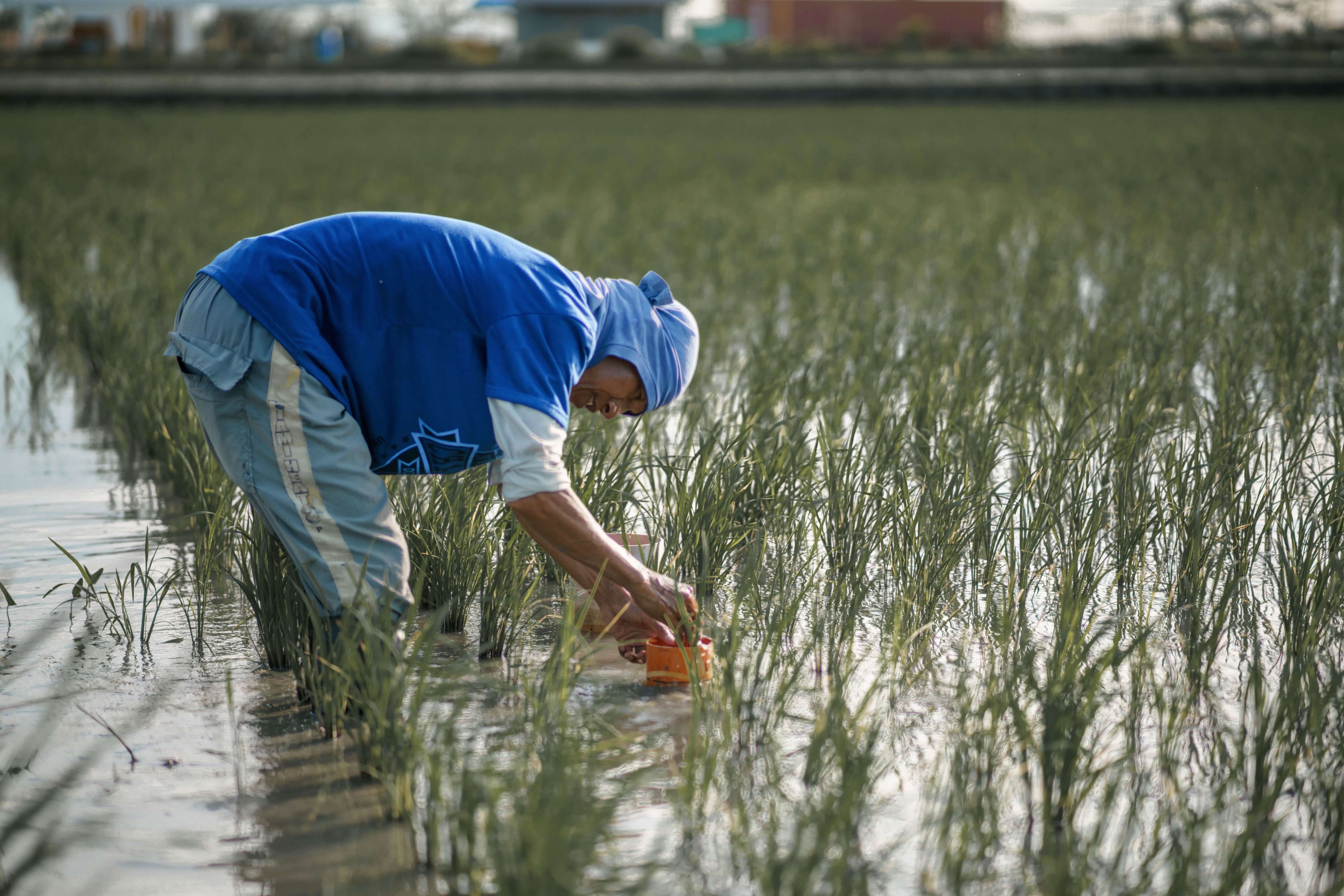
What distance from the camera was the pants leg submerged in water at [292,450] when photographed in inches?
81.2

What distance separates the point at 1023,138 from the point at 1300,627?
16.4m

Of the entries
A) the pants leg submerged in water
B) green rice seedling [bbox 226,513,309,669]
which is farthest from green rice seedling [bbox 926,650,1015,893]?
green rice seedling [bbox 226,513,309,669]

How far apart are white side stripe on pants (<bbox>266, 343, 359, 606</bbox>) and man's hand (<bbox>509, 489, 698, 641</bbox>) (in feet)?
1.01

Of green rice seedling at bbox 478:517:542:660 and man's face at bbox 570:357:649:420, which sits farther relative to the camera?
green rice seedling at bbox 478:517:542:660

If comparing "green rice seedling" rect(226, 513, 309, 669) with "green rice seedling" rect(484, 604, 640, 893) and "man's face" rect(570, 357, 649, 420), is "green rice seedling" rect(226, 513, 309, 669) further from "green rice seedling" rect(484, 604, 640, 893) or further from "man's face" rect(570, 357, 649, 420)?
"man's face" rect(570, 357, 649, 420)

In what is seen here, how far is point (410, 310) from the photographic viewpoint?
6.73 feet

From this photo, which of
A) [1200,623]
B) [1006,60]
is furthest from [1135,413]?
[1006,60]

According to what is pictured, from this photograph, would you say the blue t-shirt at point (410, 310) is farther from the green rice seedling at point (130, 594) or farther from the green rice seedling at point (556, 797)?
the green rice seedling at point (130, 594)

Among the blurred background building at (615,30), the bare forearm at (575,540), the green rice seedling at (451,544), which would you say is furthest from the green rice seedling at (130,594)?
the blurred background building at (615,30)

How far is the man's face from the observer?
2.12m

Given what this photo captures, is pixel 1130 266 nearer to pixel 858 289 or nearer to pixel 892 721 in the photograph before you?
pixel 858 289

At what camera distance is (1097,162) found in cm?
1358

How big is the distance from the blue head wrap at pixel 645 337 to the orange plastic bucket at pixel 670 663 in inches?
18.0

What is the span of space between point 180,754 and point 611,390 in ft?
3.09
